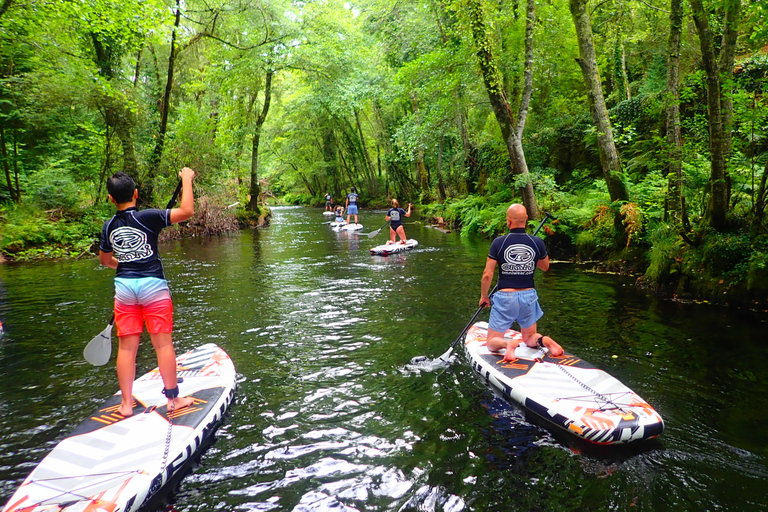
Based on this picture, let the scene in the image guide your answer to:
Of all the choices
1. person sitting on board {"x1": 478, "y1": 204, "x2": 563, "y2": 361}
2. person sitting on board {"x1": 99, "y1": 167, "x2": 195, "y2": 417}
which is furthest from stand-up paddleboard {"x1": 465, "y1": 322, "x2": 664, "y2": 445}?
person sitting on board {"x1": 99, "y1": 167, "x2": 195, "y2": 417}

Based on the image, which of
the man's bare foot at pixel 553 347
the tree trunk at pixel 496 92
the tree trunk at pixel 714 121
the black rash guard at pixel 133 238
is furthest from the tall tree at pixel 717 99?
the black rash guard at pixel 133 238

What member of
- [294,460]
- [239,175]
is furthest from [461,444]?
[239,175]

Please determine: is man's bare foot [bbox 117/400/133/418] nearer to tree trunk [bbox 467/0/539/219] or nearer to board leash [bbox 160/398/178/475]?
board leash [bbox 160/398/178/475]

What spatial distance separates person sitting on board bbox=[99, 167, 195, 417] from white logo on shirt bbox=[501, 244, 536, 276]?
3.16 meters

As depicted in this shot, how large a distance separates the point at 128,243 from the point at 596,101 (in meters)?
9.40

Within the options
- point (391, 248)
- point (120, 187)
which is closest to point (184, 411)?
point (120, 187)

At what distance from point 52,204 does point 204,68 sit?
449 inches

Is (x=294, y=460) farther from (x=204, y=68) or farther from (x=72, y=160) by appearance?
(x=204, y=68)

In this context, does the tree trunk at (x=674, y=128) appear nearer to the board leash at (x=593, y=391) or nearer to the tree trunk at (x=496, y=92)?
the tree trunk at (x=496, y=92)

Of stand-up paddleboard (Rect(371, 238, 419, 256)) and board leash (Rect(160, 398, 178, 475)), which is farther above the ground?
stand-up paddleboard (Rect(371, 238, 419, 256))

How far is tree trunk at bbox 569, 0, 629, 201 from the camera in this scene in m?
9.22

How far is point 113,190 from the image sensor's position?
3570mm

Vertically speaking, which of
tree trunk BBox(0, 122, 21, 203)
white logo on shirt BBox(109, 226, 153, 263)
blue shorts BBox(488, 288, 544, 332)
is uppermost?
tree trunk BBox(0, 122, 21, 203)

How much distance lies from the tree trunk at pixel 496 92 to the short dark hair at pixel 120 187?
10.2 meters
